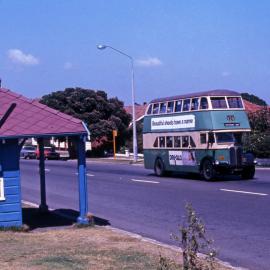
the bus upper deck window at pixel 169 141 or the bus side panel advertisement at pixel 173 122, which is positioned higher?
the bus side panel advertisement at pixel 173 122

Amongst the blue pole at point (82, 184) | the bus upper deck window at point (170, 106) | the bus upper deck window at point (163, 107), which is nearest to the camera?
the blue pole at point (82, 184)

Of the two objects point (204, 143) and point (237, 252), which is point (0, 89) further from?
point (204, 143)

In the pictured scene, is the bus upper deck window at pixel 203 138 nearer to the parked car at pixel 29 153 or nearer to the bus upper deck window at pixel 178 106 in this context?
the bus upper deck window at pixel 178 106

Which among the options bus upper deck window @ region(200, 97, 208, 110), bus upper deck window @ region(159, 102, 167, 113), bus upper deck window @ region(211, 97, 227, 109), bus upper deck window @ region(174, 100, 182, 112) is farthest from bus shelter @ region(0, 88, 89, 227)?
bus upper deck window @ region(159, 102, 167, 113)

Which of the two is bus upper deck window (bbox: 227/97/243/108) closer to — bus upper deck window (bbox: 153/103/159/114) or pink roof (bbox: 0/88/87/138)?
bus upper deck window (bbox: 153/103/159/114)

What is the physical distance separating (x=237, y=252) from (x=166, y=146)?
19641 millimetres

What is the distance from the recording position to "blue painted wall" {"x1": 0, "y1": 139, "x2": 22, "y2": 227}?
40.9ft

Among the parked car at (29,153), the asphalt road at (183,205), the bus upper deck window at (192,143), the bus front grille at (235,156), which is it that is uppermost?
the parked car at (29,153)

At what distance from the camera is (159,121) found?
3050cm

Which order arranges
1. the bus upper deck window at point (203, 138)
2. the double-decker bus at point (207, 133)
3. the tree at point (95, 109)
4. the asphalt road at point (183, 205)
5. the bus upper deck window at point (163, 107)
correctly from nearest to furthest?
1. the asphalt road at point (183, 205)
2. the double-decker bus at point (207, 133)
3. the bus upper deck window at point (203, 138)
4. the bus upper deck window at point (163, 107)
5. the tree at point (95, 109)

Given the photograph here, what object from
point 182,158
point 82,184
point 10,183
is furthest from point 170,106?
point 10,183

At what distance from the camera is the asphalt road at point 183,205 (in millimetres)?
11508

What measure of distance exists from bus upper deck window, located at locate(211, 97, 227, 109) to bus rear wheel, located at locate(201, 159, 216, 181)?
7.41 ft

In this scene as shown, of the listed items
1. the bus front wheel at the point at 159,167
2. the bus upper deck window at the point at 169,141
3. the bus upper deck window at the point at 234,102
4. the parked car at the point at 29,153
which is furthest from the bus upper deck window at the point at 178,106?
the parked car at the point at 29,153
